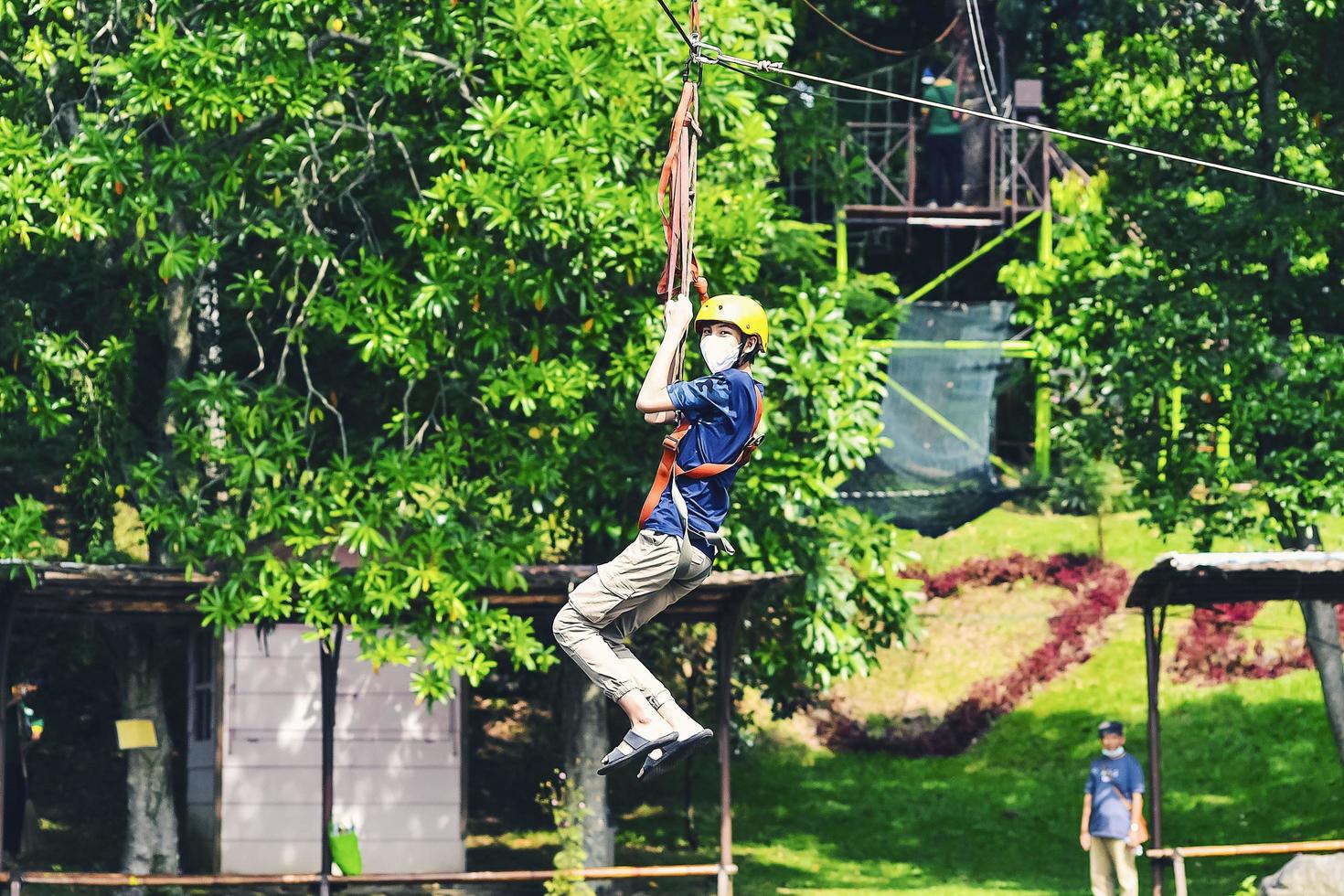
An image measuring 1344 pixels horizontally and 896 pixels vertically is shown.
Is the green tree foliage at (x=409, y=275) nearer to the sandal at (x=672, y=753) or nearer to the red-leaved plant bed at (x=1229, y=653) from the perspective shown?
the sandal at (x=672, y=753)

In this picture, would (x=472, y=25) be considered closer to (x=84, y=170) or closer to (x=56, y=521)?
(x=84, y=170)

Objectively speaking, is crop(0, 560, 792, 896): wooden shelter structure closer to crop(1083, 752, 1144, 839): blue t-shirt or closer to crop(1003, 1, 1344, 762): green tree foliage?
crop(1083, 752, 1144, 839): blue t-shirt

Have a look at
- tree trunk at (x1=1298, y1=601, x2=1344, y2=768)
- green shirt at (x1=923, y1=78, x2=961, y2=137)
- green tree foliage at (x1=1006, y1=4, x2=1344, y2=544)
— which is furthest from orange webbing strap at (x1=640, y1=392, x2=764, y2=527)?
green shirt at (x1=923, y1=78, x2=961, y2=137)

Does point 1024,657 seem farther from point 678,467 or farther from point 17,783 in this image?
point 678,467

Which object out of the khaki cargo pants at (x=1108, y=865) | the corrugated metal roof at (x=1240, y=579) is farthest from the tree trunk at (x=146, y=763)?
the corrugated metal roof at (x=1240, y=579)

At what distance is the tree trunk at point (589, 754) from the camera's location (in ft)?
76.3

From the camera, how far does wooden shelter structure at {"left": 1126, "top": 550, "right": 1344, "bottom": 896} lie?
63.8ft

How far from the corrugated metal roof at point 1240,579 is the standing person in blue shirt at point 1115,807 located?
142cm

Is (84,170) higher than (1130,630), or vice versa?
(84,170)

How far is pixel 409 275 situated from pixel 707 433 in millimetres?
11230

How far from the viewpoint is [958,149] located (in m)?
33.8

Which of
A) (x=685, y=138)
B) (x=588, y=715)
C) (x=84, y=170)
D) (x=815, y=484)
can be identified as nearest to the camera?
(x=685, y=138)

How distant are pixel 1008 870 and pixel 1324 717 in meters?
7.26

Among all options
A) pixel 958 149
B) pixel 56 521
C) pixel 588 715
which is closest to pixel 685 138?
pixel 588 715
